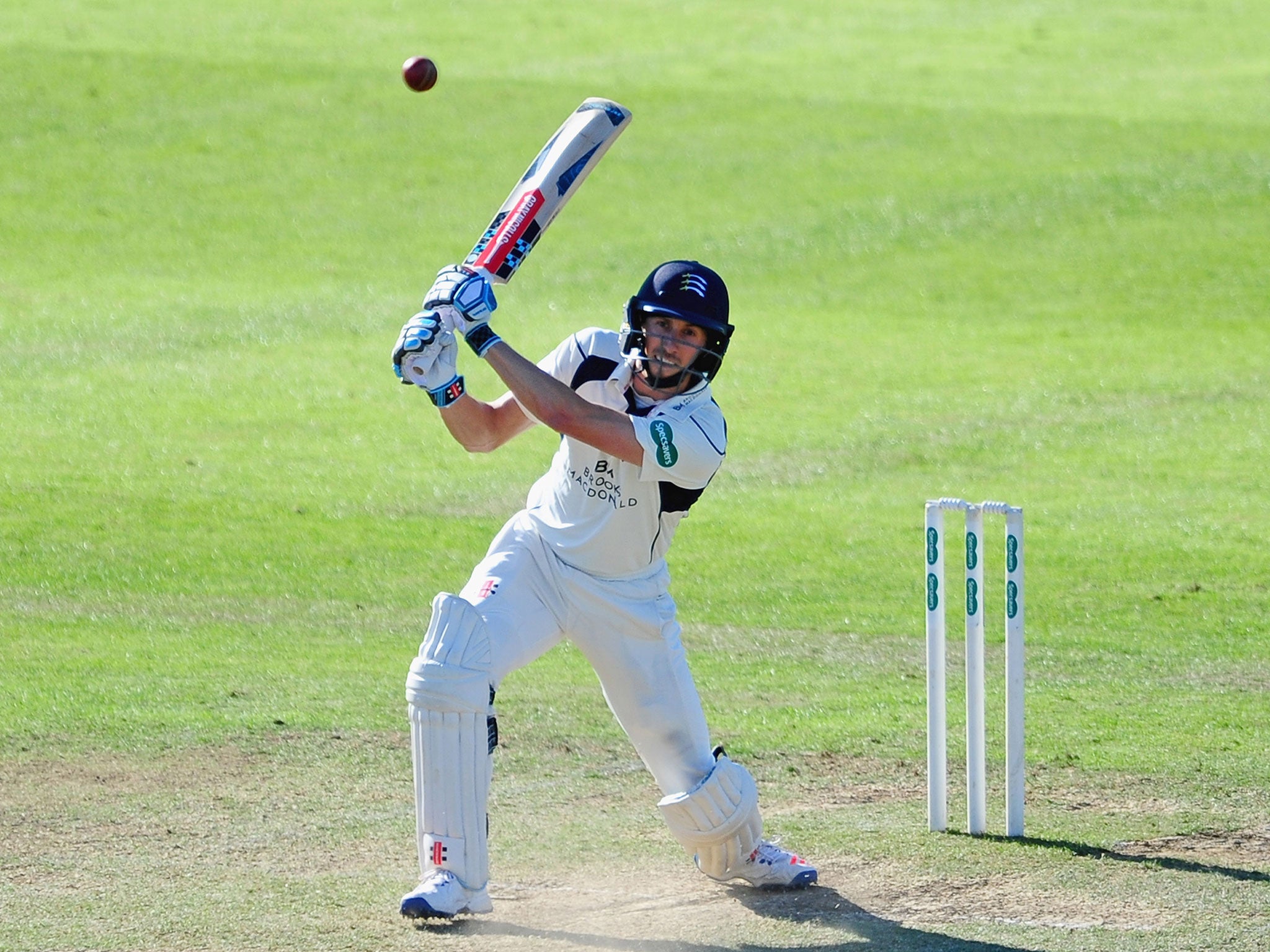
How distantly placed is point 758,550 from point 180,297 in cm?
914

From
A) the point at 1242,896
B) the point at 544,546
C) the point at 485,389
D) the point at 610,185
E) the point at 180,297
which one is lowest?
the point at 1242,896

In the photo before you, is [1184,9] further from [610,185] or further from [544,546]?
[544,546]

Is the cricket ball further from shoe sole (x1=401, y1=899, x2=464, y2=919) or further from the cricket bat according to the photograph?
shoe sole (x1=401, y1=899, x2=464, y2=919)

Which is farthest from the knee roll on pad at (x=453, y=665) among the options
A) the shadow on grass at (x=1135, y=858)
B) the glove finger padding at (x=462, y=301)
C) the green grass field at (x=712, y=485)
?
the shadow on grass at (x=1135, y=858)

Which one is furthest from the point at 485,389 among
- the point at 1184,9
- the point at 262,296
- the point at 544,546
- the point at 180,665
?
the point at 1184,9

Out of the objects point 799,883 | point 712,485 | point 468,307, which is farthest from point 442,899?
point 712,485

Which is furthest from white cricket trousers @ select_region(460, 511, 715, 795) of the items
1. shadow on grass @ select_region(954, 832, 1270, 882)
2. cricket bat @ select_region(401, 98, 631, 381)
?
shadow on grass @ select_region(954, 832, 1270, 882)

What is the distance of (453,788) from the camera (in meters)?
4.82

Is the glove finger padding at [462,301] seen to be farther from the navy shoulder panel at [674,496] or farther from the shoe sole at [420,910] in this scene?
the shoe sole at [420,910]

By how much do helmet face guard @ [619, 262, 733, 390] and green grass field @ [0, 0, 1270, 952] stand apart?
5.28ft

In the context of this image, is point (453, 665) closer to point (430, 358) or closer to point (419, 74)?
point (430, 358)

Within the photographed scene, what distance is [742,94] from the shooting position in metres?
25.0

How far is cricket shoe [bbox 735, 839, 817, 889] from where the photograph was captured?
5.32 metres

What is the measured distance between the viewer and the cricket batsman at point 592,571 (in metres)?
4.84
